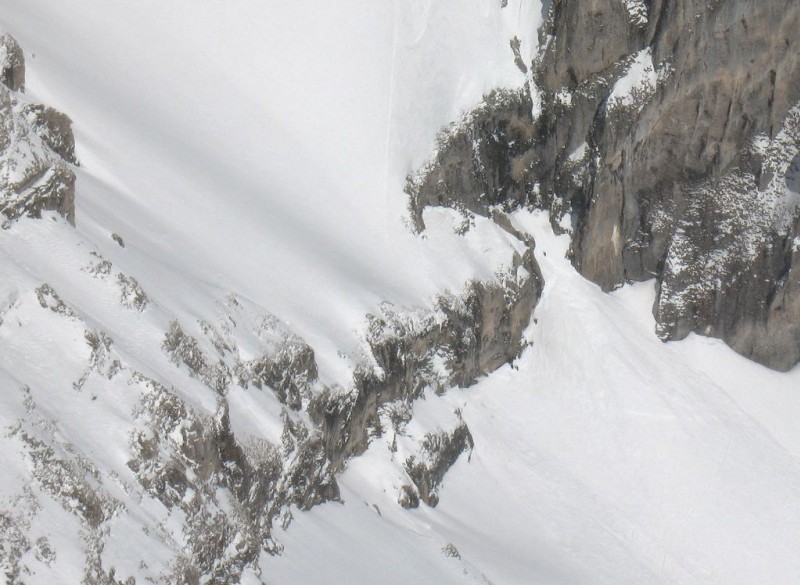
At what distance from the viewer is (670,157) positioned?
128ft

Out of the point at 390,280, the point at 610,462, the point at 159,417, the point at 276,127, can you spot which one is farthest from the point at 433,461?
the point at 276,127

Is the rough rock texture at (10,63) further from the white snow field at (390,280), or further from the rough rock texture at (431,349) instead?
the rough rock texture at (431,349)

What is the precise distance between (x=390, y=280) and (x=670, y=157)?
13.4m

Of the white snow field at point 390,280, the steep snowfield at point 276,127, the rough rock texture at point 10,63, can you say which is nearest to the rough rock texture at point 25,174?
the white snow field at point 390,280

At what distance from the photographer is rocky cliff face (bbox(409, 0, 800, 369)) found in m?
37.7

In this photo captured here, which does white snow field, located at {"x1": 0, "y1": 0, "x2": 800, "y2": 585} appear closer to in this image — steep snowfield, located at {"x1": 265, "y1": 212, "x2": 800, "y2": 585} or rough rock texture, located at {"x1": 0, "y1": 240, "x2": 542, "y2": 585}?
steep snowfield, located at {"x1": 265, "y1": 212, "x2": 800, "y2": 585}

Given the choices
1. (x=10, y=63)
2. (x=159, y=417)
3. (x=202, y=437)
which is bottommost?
(x=159, y=417)

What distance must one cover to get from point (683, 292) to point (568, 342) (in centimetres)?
549

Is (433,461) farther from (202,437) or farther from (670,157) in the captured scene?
(670,157)

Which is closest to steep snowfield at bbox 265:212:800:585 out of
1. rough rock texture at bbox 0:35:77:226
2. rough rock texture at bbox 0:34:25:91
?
rough rock texture at bbox 0:35:77:226

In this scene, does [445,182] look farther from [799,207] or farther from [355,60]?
[799,207]

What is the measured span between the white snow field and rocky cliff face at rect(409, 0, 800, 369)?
1261 mm

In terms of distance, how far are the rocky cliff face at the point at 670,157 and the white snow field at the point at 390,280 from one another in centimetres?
126

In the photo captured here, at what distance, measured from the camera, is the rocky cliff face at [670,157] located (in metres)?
37.7
